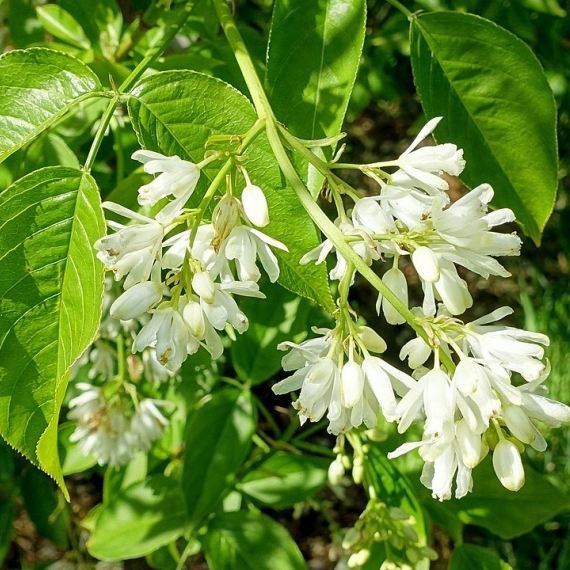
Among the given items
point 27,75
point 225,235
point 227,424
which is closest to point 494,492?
Result: point 227,424

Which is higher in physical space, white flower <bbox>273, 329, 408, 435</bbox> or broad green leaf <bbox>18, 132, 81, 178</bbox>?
broad green leaf <bbox>18, 132, 81, 178</bbox>

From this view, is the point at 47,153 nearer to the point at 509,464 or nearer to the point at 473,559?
the point at 509,464

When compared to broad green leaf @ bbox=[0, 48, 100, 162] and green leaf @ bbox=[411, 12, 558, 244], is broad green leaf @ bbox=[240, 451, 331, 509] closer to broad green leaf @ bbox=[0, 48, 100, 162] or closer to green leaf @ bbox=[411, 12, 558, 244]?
green leaf @ bbox=[411, 12, 558, 244]

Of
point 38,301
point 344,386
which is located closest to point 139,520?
point 38,301

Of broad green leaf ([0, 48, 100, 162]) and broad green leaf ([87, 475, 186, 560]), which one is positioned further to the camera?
broad green leaf ([87, 475, 186, 560])

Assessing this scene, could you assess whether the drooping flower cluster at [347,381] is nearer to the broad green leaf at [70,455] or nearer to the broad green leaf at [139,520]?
the broad green leaf at [139,520]

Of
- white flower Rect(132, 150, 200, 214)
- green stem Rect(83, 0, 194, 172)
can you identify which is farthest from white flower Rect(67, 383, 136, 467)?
white flower Rect(132, 150, 200, 214)

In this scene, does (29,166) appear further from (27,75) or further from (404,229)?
(404,229)

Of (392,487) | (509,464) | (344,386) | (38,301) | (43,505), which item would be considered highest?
(38,301)
